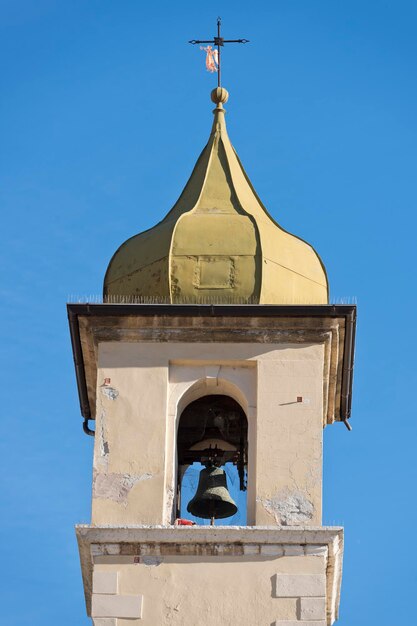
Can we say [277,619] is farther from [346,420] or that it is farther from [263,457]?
[346,420]

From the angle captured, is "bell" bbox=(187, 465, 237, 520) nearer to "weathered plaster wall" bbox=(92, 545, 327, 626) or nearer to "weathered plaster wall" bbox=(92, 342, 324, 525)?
"weathered plaster wall" bbox=(92, 342, 324, 525)

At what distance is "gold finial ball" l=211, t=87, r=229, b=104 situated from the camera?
41.8 metres

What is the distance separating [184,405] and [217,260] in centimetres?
222

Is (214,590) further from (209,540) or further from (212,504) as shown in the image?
(212,504)

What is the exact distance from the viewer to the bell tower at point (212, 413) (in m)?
35.7

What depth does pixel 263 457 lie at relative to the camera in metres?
36.8

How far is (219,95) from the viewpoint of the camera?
41750 mm

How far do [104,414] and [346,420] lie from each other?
4397 millimetres

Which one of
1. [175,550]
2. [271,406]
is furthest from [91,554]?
[271,406]

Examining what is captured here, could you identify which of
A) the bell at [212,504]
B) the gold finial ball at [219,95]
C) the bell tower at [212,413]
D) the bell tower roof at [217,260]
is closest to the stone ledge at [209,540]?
the bell tower at [212,413]

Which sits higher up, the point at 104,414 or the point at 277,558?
the point at 104,414

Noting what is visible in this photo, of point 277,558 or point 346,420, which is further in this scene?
point 346,420

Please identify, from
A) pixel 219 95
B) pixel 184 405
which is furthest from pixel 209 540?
pixel 219 95

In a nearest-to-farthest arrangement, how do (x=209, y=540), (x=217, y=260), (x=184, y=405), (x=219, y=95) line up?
1. (x=209, y=540)
2. (x=184, y=405)
3. (x=217, y=260)
4. (x=219, y=95)
